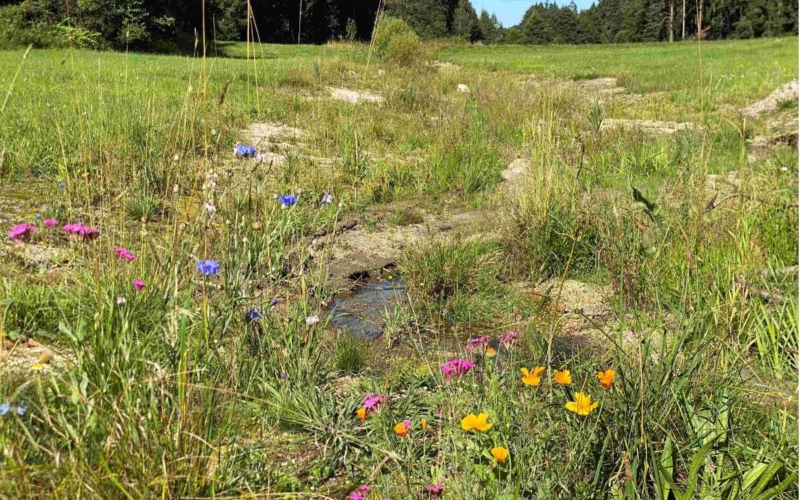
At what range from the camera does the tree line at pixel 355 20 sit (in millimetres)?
3506

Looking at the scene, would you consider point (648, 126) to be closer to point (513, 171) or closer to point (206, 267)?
point (513, 171)

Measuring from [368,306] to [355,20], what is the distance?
39.5 meters

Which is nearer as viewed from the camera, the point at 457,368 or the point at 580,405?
the point at 580,405

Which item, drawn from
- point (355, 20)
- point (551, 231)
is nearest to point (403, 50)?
point (551, 231)

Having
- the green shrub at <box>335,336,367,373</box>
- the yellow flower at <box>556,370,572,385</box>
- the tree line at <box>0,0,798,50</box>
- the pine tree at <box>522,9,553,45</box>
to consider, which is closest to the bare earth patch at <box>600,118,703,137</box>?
the tree line at <box>0,0,798,50</box>

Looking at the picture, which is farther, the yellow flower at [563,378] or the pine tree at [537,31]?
the pine tree at [537,31]

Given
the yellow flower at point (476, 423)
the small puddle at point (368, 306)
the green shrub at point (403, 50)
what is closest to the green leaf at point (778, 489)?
the yellow flower at point (476, 423)

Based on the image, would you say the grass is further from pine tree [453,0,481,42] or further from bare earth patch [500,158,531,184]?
pine tree [453,0,481,42]

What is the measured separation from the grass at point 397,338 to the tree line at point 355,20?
0.55 metres

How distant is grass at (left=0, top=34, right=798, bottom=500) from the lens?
141 cm

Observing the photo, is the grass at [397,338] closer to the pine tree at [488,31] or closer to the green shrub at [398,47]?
the green shrub at [398,47]

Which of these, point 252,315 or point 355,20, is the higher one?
point 355,20

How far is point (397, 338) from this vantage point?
2.85 metres

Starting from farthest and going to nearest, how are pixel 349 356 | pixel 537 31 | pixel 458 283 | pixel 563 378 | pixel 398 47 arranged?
pixel 537 31 → pixel 398 47 → pixel 458 283 → pixel 349 356 → pixel 563 378
